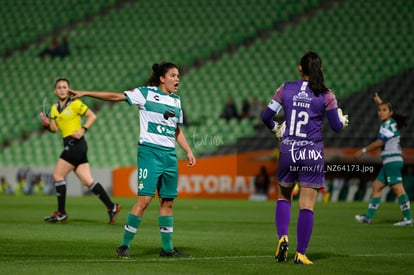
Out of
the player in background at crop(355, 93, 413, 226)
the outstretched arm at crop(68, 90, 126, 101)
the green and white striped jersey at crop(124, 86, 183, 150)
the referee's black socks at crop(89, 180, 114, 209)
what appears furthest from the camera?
the player in background at crop(355, 93, 413, 226)

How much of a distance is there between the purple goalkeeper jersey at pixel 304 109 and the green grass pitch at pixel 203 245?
1.29 m

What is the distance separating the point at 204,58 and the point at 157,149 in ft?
73.5

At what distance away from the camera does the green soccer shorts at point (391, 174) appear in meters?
14.4

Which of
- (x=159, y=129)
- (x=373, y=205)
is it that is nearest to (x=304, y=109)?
(x=159, y=129)

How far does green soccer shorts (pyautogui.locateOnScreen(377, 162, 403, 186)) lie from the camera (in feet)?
47.4

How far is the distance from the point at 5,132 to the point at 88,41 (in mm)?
5486

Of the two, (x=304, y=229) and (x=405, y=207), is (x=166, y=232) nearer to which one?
(x=304, y=229)

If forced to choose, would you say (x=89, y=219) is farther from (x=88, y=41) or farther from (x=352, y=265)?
(x=88, y=41)

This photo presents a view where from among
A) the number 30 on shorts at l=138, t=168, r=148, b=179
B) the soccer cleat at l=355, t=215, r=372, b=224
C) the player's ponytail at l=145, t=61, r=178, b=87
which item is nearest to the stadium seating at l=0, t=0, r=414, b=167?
the soccer cleat at l=355, t=215, r=372, b=224

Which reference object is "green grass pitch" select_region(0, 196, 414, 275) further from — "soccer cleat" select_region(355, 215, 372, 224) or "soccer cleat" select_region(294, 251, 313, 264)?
"soccer cleat" select_region(355, 215, 372, 224)

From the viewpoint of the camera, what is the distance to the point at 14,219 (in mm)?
14406

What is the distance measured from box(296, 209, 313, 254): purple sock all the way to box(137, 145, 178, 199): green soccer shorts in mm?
1498

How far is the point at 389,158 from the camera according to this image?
47.8 feet

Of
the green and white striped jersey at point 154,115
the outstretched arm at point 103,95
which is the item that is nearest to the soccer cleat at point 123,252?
the green and white striped jersey at point 154,115
